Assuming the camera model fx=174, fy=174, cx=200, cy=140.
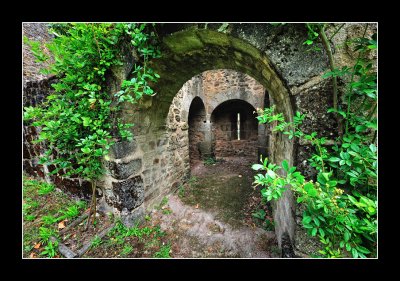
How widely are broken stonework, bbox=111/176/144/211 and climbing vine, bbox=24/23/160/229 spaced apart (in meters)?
0.41

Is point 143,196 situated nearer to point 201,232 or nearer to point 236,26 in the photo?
point 201,232

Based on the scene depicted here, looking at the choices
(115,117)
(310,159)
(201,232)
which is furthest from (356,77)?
(201,232)

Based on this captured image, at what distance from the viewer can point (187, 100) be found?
485cm

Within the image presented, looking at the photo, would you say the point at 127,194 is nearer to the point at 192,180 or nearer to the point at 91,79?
the point at 91,79

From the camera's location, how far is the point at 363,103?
1009 mm

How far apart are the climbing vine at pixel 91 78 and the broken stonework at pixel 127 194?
0.41 metres

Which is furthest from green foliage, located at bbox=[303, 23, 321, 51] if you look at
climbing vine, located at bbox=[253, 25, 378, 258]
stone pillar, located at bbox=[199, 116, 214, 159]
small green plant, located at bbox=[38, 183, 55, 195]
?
Result: stone pillar, located at bbox=[199, 116, 214, 159]

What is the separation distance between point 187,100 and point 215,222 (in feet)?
10.7

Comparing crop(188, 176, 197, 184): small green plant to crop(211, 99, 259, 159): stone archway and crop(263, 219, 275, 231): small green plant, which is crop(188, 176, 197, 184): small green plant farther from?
crop(211, 99, 259, 159): stone archway

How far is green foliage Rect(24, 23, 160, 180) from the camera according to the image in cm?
177

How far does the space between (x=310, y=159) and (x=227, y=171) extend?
14.6ft

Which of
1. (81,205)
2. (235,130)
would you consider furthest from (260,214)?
(235,130)

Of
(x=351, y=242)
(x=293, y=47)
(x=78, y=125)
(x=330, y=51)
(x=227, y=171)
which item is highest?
(x=293, y=47)

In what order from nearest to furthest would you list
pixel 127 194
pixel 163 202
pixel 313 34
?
pixel 313 34 → pixel 127 194 → pixel 163 202
